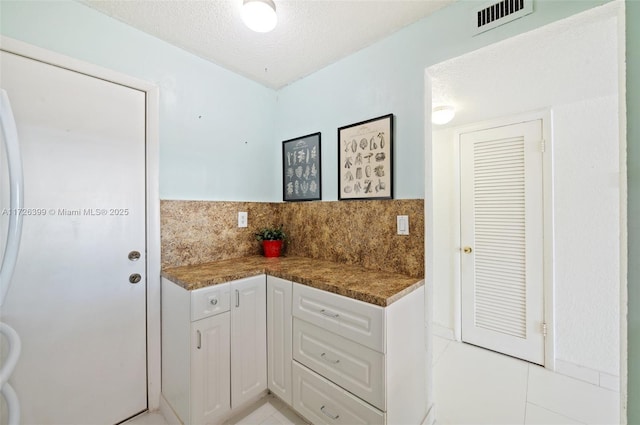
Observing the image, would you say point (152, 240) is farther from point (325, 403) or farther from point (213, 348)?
point (325, 403)

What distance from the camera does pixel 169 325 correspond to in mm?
1614

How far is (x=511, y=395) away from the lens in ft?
5.87

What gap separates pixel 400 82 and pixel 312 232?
123cm

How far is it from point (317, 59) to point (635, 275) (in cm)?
203

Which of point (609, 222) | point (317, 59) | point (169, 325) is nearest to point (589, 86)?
point (609, 222)

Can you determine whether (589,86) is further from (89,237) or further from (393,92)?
(89,237)

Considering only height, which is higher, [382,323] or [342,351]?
[382,323]

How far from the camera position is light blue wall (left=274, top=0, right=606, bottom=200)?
54.6 inches

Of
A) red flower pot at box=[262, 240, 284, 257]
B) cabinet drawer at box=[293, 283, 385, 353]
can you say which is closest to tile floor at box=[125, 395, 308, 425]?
cabinet drawer at box=[293, 283, 385, 353]

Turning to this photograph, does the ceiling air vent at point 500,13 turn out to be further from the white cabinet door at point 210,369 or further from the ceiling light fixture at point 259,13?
the white cabinet door at point 210,369

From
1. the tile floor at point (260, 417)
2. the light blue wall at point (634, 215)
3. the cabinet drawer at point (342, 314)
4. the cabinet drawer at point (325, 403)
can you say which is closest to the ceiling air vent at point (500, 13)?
the light blue wall at point (634, 215)

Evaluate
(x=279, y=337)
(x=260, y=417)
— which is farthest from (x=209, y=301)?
(x=260, y=417)

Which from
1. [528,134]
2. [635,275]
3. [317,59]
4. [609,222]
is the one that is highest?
[317,59]

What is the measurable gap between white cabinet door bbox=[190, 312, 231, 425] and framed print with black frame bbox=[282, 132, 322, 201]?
3.60 feet
